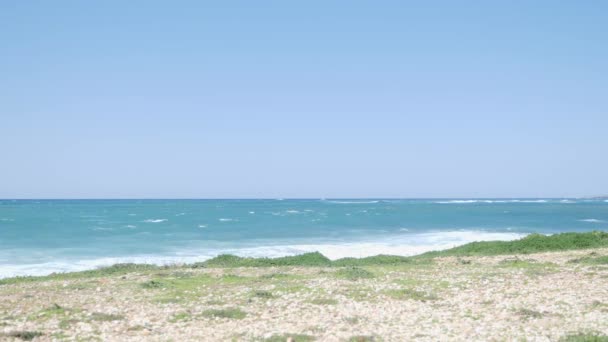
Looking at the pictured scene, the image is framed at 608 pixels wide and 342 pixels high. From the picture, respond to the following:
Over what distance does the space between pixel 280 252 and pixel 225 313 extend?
33196 millimetres

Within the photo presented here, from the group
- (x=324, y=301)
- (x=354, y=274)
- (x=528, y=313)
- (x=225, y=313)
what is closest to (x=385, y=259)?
(x=354, y=274)

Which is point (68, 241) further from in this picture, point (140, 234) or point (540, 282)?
point (540, 282)

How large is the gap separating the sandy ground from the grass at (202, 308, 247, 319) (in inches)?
2.3

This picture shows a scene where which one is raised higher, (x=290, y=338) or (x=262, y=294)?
(x=290, y=338)

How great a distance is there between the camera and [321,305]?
1747 centimetres

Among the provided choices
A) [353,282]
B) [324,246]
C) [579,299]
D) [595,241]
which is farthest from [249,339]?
[324,246]

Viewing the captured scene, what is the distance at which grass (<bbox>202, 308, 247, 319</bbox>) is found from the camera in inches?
633

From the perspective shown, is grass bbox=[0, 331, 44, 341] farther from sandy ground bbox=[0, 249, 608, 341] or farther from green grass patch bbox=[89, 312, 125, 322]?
green grass patch bbox=[89, 312, 125, 322]

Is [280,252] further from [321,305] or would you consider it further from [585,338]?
[585,338]

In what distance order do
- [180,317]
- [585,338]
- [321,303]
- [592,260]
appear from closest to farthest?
[585,338]
[180,317]
[321,303]
[592,260]

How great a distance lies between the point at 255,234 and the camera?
73.3 meters

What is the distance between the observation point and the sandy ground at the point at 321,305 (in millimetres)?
13984

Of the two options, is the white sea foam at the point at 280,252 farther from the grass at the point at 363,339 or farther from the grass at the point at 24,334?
the grass at the point at 363,339

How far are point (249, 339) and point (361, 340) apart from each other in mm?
2758
